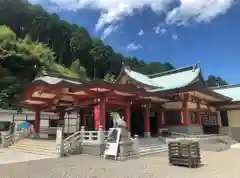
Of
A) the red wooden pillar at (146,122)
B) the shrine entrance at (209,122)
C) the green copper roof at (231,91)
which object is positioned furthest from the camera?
the green copper roof at (231,91)

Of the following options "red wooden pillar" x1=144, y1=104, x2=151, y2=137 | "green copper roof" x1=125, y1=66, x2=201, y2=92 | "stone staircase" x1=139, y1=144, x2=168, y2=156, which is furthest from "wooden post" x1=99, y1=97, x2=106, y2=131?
"green copper roof" x1=125, y1=66, x2=201, y2=92

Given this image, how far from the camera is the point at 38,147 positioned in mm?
13836

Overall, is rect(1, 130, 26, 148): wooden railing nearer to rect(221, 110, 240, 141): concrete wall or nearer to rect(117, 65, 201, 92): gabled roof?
rect(117, 65, 201, 92): gabled roof

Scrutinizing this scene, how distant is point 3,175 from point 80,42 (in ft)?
174

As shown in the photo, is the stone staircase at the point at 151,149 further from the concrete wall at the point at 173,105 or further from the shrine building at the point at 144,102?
the concrete wall at the point at 173,105

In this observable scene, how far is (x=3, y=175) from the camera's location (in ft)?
24.3

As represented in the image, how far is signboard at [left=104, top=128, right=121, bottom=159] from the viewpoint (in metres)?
10.7

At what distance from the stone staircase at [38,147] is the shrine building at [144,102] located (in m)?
2.78

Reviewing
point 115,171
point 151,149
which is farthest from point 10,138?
point 115,171

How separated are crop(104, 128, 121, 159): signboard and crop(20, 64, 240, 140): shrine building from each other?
1.81 m

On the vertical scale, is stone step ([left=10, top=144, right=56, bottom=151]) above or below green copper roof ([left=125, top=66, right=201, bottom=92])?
below

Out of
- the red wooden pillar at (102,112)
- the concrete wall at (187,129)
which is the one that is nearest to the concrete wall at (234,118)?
the concrete wall at (187,129)

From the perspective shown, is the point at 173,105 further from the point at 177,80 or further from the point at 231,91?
the point at 231,91

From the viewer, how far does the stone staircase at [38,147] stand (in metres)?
12.6
